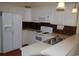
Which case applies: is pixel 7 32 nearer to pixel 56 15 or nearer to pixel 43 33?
pixel 43 33

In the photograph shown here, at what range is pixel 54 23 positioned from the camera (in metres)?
2.40

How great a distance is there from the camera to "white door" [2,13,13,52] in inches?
98.6

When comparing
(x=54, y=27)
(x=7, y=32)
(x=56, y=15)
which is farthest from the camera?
(x=7, y=32)

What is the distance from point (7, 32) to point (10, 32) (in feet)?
0.26

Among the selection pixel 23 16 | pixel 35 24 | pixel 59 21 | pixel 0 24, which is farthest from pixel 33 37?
pixel 0 24

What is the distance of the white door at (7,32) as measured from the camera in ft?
8.21

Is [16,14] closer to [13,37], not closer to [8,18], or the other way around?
[8,18]

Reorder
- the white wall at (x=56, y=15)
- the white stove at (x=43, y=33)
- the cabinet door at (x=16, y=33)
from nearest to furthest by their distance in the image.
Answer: the white wall at (x=56, y=15)
the white stove at (x=43, y=33)
the cabinet door at (x=16, y=33)

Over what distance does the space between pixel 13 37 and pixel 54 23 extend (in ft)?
3.91

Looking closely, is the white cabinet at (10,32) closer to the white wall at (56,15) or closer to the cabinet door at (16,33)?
the cabinet door at (16,33)

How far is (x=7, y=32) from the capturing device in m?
2.59

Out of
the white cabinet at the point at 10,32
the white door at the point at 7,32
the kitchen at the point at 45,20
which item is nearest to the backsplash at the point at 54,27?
the kitchen at the point at 45,20

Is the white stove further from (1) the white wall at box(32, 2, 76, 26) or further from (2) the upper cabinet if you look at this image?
(2) the upper cabinet

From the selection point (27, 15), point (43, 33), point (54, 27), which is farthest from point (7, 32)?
point (54, 27)
